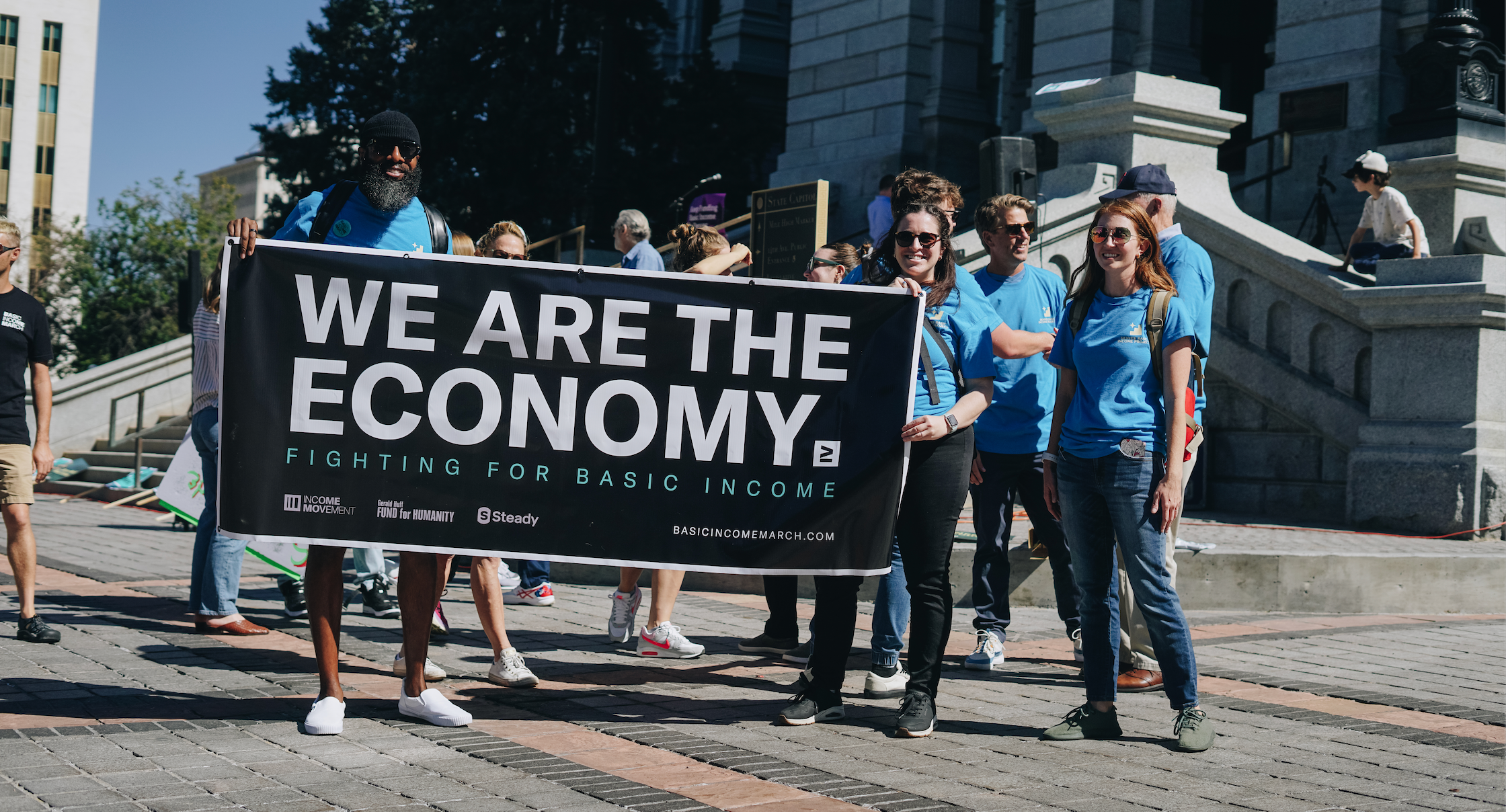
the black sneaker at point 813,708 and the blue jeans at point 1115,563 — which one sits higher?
the blue jeans at point 1115,563

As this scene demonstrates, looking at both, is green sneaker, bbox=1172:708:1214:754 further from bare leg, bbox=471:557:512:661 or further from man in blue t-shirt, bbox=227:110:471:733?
bare leg, bbox=471:557:512:661

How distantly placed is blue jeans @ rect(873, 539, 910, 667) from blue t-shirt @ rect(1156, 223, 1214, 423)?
1.41 meters

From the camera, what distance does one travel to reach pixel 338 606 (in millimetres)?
5078

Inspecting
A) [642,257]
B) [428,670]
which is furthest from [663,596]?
[642,257]

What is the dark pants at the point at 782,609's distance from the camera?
6914mm

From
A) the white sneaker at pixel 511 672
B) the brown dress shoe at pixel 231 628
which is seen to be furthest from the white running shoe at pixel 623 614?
the brown dress shoe at pixel 231 628

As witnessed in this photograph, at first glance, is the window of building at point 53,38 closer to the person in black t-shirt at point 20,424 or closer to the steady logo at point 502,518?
the person in black t-shirt at point 20,424

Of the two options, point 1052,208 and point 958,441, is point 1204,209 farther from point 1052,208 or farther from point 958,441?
point 958,441

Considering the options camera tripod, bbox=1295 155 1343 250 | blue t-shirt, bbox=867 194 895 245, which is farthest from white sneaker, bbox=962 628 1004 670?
camera tripod, bbox=1295 155 1343 250

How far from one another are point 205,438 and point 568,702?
265cm

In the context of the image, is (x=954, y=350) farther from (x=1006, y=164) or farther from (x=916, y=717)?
(x=1006, y=164)

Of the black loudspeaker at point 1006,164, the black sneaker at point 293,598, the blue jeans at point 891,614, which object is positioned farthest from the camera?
the black loudspeaker at point 1006,164

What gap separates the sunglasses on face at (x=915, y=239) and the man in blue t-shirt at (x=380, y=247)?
1.79 meters

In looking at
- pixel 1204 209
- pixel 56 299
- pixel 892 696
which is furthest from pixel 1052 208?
pixel 56 299
